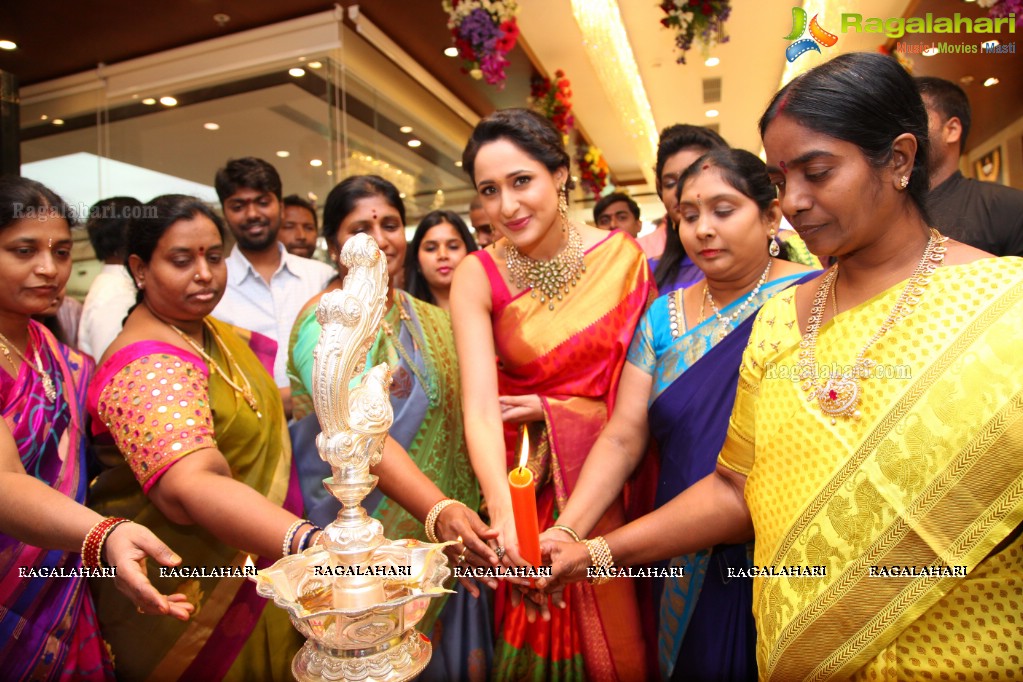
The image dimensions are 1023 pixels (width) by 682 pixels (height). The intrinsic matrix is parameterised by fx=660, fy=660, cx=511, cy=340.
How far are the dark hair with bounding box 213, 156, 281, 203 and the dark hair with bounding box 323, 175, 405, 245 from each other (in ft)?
3.48

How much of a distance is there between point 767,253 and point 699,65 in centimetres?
528

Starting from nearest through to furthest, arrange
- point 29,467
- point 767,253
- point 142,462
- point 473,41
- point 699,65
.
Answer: point 142,462
point 29,467
point 767,253
point 473,41
point 699,65

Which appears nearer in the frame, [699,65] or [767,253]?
[767,253]

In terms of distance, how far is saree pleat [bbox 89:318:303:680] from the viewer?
1.61 meters

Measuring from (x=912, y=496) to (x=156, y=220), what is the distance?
5.52 feet

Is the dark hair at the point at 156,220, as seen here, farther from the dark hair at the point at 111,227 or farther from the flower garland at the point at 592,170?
the flower garland at the point at 592,170

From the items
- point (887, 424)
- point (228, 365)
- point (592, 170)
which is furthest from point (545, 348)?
point (592, 170)

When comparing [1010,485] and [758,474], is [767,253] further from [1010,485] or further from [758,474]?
[1010,485]

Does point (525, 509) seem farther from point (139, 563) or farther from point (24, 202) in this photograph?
point (24, 202)

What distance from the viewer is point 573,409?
1.82 meters

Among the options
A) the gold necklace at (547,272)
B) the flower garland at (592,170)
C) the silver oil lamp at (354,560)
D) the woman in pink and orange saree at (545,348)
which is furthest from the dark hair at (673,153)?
the flower garland at (592,170)

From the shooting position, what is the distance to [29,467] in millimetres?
1462

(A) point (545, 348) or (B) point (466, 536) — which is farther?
(A) point (545, 348)

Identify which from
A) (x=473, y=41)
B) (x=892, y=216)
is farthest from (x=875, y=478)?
(x=473, y=41)
